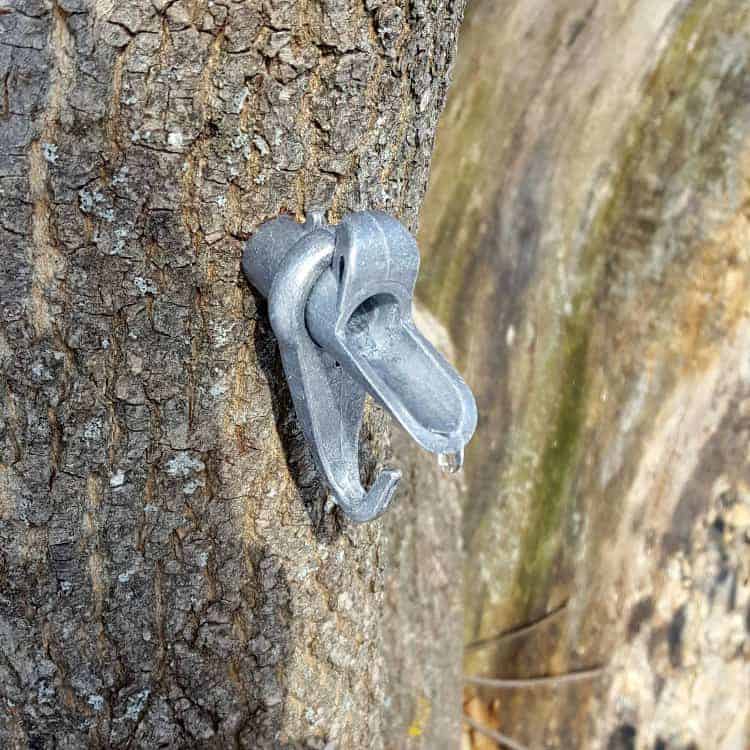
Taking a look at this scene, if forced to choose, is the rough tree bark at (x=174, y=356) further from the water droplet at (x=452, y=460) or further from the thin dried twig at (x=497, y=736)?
the thin dried twig at (x=497, y=736)

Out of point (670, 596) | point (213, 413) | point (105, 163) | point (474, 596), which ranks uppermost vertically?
point (105, 163)

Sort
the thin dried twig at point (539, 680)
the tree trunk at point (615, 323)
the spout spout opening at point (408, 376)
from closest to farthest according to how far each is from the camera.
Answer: the spout spout opening at point (408, 376), the tree trunk at point (615, 323), the thin dried twig at point (539, 680)

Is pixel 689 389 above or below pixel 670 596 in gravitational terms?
above

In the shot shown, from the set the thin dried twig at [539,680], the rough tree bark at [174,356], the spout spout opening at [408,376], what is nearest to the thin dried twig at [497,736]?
the thin dried twig at [539,680]

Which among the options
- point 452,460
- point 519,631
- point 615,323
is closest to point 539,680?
point 519,631

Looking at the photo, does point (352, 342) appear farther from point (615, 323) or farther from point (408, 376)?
point (615, 323)

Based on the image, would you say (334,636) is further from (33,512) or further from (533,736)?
(533,736)

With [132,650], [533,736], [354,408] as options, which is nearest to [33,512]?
[132,650]

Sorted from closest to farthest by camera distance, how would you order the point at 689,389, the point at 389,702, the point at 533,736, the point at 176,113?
the point at 176,113 → the point at 389,702 → the point at 689,389 → the point at 533,736
